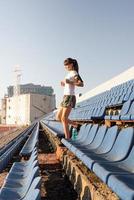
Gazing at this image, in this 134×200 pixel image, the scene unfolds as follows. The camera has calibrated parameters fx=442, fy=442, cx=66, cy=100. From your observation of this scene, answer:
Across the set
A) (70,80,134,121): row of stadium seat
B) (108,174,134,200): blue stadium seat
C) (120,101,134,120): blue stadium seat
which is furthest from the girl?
(108,174,134,200): blue stadium seat

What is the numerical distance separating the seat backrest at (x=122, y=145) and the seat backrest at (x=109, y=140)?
0.14 m

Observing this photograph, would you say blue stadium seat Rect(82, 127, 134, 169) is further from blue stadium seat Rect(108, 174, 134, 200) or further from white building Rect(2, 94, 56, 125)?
white building Rect(2, 94, 56, 125)

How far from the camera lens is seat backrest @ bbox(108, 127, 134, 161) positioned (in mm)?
3284

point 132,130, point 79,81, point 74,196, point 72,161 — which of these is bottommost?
point 74,196

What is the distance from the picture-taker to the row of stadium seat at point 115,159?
2363 millimetres

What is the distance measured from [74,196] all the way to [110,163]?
1.74 meters

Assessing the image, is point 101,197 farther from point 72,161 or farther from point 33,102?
point 33,102

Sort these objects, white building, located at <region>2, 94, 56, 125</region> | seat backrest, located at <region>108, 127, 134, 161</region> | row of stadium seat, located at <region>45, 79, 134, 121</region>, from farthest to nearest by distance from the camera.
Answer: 1. white building, located at <region>2, 94, 56, 125</region>
2. row of stadium seat, located at <region>45, 79, 134, 121</region>
3. seat backrest, located at <region>108, 127, 134, 161</region>

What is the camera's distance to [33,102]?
72.2m

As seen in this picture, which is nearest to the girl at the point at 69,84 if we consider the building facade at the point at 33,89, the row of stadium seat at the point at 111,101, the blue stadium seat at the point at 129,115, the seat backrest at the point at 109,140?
the blue stadium seat at the point at 129,115

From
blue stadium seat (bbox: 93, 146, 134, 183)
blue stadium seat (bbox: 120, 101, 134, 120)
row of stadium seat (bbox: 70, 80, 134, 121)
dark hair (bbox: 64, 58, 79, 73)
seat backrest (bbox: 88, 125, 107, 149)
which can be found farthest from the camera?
row of stadium seat (bbox: 70, 80, 134, 121)

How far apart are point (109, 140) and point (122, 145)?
59cm

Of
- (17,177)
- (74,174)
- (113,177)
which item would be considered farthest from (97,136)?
(113,177)

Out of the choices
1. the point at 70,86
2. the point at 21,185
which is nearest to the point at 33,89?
the point at 70,86
